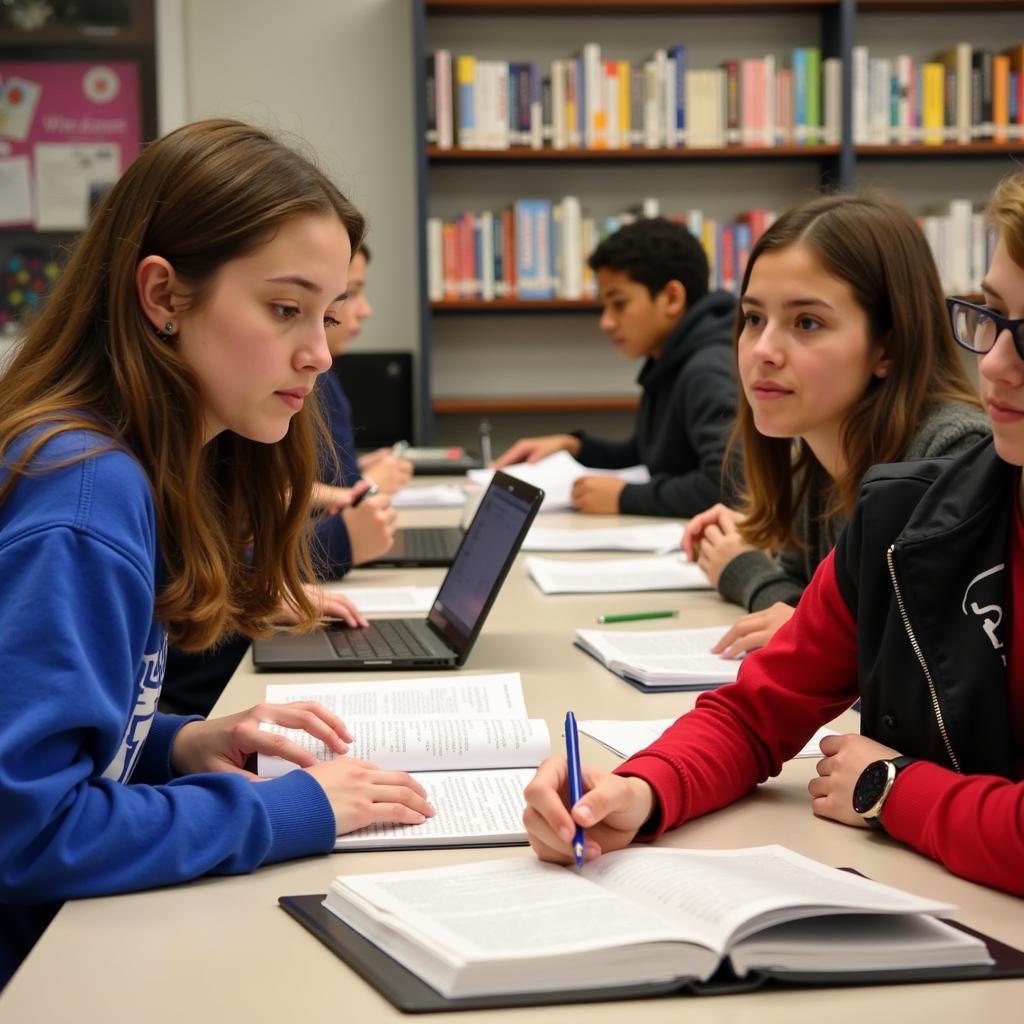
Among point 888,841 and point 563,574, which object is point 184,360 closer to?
point 888,841

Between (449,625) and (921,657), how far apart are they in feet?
2.53

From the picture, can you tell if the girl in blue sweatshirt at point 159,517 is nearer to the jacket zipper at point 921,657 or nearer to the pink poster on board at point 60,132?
the jacket zipper at point 921,657

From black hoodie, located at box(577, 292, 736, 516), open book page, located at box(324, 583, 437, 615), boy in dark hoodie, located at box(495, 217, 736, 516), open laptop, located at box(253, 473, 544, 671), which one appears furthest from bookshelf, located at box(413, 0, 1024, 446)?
open laptop, located at box(253, 473, 544, 671)

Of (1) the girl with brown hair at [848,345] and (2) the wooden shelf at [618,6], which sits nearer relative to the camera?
(1) the girl with brown hair at [848,345]

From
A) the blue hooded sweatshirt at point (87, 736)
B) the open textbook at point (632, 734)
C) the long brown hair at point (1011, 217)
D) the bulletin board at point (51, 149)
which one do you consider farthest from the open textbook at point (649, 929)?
the bulletin board at point (51, 149)

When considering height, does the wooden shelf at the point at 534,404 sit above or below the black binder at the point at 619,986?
above

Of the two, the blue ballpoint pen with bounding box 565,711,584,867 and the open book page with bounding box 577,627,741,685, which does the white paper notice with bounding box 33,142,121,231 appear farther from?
the blue ballpoint pen with bounding box 565,711,584,867

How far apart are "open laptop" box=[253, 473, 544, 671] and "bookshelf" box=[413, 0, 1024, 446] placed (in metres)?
2.69

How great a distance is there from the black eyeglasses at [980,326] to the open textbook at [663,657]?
562 mm

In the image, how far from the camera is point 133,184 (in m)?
1.15

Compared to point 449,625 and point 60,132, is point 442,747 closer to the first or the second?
point 449,625

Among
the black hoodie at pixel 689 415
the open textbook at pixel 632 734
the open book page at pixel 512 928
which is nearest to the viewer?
the open book page at pixel 512 928

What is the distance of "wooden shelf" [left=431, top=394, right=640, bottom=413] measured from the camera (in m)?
4.46

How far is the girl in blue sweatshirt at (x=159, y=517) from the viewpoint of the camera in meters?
0.89
